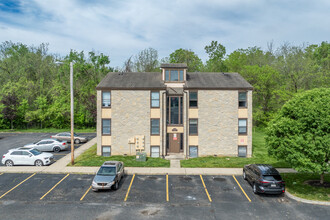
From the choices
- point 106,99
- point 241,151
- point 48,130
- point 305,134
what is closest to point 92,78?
point 48,130

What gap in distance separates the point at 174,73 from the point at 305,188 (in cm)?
1587

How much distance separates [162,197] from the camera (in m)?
15.4

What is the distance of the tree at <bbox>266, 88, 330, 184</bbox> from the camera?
14344 millimetres

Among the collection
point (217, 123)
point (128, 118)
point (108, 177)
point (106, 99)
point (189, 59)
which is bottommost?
point (108, 177)

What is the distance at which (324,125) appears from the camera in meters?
14.4

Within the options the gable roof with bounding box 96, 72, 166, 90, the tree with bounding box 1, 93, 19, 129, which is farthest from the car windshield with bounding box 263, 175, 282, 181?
the tree with bounding box 1, 93, 19, 129

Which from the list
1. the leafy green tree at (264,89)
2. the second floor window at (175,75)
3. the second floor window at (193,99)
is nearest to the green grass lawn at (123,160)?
the second floor window at (193,99)

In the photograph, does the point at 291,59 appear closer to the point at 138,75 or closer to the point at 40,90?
the point at 138,75

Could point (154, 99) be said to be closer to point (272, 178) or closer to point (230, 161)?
point (230, 161)

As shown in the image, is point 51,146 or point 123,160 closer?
point 123,160

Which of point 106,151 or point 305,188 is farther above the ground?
point 106,151

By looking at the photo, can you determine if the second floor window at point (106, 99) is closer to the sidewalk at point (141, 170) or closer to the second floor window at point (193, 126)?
the sidewalk at point (141, 170)

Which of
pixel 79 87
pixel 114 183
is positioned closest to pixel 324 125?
pixel 114 183

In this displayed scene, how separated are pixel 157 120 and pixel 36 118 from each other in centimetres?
3267
